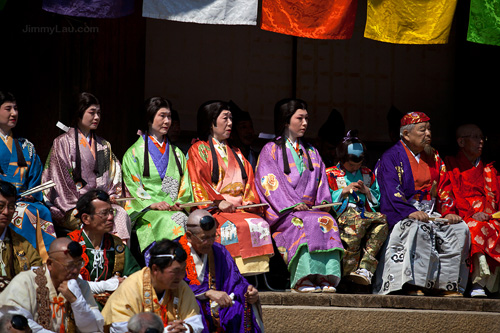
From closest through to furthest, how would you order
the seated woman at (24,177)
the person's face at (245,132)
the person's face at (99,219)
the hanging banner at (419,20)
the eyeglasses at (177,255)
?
the eyeglasses at (177,255), the person's face at (99,219), the seated woman at (24,177), the hanging banner at (419,20), the person's face at (245,132)

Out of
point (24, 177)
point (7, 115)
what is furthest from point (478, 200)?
point (7, 115)

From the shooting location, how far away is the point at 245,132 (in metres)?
8.28

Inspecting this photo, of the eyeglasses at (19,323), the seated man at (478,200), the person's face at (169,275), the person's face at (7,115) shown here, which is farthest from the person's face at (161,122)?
the eyeglasses at (19,323)

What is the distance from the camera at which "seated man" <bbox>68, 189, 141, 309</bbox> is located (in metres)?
5.81

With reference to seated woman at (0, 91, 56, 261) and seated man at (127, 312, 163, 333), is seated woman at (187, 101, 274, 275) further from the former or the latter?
seated man at (127, 312, 163, 333)

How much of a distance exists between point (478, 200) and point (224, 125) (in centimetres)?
256

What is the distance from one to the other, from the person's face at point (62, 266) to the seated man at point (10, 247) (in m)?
0.63

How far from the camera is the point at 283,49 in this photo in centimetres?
932

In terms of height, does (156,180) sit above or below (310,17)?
below

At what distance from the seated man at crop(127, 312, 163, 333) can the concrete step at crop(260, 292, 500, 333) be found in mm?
2160

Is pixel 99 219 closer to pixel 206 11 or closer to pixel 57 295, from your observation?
pixel 57 295

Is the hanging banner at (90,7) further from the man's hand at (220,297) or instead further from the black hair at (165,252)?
the man's hand at (220,297)

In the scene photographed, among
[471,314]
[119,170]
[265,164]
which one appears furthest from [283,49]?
[471,314]

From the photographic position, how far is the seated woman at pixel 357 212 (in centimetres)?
741
